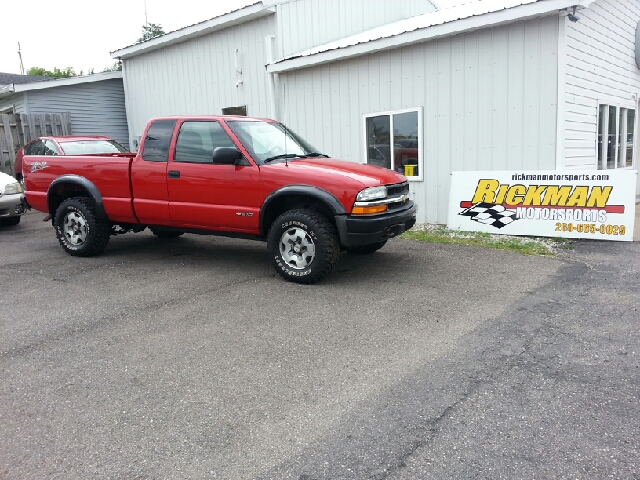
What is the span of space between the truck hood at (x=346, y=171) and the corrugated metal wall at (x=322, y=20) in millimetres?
7241

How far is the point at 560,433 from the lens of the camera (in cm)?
303

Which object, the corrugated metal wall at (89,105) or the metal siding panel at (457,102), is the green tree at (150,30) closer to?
the corrugated metal wall at (89,105)

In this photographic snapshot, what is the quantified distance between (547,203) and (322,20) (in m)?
7.52

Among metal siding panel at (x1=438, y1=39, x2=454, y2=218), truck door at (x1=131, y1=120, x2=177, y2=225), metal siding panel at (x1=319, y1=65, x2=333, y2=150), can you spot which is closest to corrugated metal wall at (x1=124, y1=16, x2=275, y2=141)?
metal siding panel at (x1=319, y1=65, x2=333, y2=150)

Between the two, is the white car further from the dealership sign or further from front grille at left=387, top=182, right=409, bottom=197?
the dealership sign

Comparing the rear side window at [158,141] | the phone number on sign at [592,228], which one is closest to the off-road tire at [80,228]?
the rear side window at [158,141]

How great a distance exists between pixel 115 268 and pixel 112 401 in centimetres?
416

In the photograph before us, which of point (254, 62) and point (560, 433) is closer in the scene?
point (560, 433)

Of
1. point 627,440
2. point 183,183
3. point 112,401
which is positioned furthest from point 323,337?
point 183,183

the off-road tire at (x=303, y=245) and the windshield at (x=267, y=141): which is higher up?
the windshield at (x=267, y=141)

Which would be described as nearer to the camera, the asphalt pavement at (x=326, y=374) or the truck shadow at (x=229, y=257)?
the asphalt pavement at (x=326, y=374)

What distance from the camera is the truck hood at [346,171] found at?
6.11 m

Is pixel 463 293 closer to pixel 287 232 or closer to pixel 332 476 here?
pixel 287 232

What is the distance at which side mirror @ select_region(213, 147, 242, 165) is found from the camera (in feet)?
20.7
